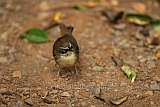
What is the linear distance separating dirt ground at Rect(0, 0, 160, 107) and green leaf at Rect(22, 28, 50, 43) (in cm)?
12

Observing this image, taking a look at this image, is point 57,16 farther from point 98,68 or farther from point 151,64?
point 151,64

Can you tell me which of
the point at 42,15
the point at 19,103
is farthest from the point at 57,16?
the point at 19,103

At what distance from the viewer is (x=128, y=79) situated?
19.0 ft

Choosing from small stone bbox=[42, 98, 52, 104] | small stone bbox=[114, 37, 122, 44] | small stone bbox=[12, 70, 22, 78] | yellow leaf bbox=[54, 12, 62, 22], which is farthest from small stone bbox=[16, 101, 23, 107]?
yellow leaf bbox=[54, 12, 62, 22]

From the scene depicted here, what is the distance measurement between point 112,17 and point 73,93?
3.06m

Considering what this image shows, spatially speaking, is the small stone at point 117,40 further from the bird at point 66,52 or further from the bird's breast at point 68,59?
the bird's breast at point 68,59

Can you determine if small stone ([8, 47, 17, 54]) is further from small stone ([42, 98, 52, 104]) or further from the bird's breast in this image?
small stone ([42, 98, 52, 104])

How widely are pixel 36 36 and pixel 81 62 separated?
4.75ft

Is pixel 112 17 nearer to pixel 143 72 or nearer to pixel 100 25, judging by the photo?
pixel 100 25

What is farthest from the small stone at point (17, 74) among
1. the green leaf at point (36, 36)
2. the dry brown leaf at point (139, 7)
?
the dry brown leaf at point (139, 7)

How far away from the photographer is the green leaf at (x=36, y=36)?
7059 mm

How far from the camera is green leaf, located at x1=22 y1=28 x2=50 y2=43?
706cm

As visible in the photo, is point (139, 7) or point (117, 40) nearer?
point (117, 40)

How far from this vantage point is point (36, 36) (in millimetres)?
7172
